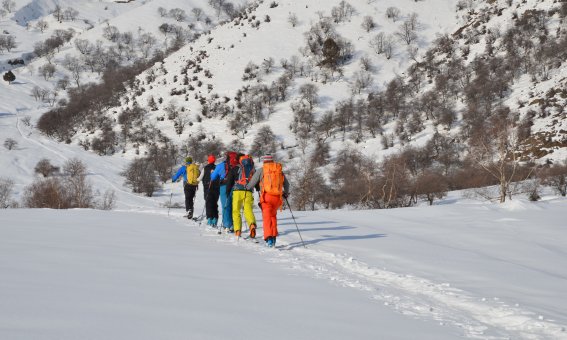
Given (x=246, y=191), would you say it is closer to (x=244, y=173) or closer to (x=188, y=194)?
(x=244, y=173)

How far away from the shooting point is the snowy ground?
2.80m

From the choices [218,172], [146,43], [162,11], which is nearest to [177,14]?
[162,11]

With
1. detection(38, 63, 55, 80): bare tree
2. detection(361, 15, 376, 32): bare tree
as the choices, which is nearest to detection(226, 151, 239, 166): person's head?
detection(361, 15, 376, 32): bare tree

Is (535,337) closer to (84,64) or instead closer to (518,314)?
(518,314)

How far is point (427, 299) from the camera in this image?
5.19 m

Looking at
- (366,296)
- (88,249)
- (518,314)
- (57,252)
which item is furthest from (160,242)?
(518,314)

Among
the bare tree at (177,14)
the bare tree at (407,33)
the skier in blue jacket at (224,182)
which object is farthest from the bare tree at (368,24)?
the bare tree at (177,14)

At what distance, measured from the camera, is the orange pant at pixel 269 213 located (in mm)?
8625

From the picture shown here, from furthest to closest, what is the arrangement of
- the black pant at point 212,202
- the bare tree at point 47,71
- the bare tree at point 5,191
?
the bare tree at point 47,71, the bare tree at point 5,191, the black pant at point 212,202

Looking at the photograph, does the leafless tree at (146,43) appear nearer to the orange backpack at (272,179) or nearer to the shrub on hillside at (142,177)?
the shrub on hillside at (142,177)

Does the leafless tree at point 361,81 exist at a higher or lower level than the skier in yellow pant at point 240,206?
higher

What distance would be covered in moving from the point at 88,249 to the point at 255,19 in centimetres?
7443

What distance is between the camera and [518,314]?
459 cm

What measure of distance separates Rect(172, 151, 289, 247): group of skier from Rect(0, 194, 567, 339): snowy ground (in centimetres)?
63
